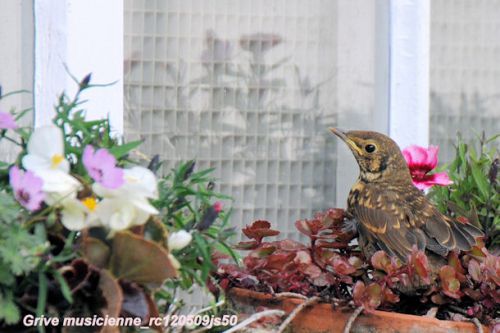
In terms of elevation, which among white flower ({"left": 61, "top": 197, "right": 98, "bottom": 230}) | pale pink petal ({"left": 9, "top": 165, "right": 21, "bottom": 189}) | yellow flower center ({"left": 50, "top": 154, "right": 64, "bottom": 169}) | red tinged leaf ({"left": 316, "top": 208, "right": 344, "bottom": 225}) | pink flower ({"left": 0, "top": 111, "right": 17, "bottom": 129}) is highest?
pink flower ({"left": 0, "top": 111, "right": 17, "bottom": 129})

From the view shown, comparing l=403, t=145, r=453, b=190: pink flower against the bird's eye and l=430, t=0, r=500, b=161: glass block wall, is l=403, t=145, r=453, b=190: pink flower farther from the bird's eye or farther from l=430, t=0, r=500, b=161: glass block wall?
l=430, t=0, r=500, b=161: glass block wall

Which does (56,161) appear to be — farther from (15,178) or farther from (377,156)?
(377,156)

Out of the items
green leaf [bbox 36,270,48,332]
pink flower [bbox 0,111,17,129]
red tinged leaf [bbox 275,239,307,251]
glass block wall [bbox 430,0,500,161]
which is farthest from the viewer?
glass block wall [bbox 430,0,500,161]

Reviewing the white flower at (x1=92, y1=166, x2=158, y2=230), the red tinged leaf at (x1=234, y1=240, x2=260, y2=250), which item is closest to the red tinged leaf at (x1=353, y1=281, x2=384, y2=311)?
the red tinged leaf at (x1=234, y1=240, x2=260, y2=250)

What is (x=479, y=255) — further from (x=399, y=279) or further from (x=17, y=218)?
(x=17, y=218)

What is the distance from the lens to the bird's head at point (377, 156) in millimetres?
2570

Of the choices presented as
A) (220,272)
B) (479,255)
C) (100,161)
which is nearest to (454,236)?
(479,255)

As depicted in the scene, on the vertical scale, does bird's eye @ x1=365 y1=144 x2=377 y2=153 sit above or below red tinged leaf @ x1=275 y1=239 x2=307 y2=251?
above

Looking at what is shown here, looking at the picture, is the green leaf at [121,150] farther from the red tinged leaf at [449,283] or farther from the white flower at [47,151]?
the red tinged leaf at [449,283]

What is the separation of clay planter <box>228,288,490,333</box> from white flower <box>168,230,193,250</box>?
2.18 ft

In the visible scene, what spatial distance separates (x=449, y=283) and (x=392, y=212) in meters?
0.28

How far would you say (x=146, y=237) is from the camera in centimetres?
157

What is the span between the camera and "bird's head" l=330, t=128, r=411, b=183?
2570 millimetres

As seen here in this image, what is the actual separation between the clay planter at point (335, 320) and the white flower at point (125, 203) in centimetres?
77
